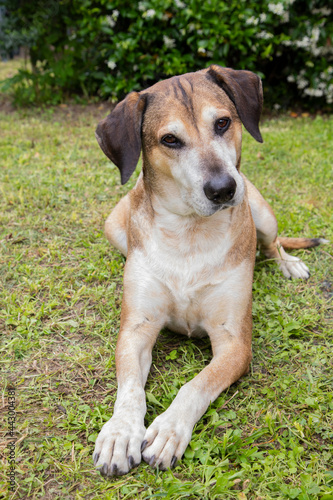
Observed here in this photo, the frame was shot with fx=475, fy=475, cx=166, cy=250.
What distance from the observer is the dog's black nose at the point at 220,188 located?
105 inches

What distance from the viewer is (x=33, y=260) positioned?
13.8 feet

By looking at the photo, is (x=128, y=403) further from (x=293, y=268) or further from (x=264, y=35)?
(x=264, y=35)

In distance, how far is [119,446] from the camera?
2.34 m

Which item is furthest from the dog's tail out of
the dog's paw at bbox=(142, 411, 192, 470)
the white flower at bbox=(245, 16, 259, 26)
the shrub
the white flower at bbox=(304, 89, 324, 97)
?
the white flower at bbox=(304, 89, 324, 97)

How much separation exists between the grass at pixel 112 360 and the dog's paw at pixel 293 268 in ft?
0.27

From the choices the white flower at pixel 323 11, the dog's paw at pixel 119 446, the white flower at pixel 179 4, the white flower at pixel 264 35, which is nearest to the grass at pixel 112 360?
the dog's paw at pixel 119 446

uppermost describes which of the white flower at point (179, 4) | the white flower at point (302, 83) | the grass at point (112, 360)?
the white flower at point (179, 4)

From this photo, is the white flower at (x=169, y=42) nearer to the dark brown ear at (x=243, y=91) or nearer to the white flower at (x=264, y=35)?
the white flower at (x=264, y=35)

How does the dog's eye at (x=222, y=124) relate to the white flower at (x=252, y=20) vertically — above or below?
above

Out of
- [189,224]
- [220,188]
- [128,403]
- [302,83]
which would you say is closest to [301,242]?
[189,224]

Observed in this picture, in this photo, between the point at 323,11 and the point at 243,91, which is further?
the point at 323,11

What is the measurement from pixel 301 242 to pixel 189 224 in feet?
5.46

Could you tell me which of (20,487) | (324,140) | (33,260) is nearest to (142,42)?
(324,140)

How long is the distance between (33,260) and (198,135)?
210cm
